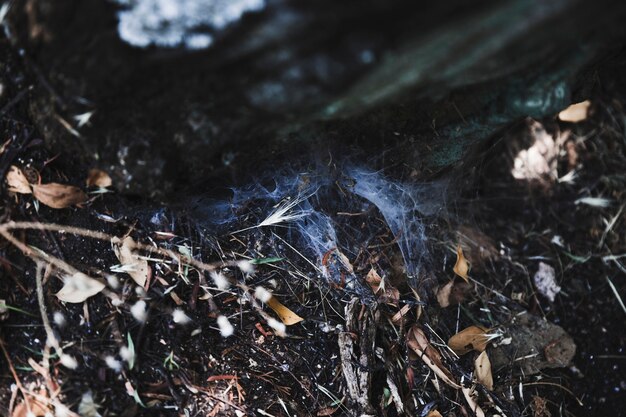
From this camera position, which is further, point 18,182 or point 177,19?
point 18,182

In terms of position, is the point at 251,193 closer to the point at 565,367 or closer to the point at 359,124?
the point at 359,124

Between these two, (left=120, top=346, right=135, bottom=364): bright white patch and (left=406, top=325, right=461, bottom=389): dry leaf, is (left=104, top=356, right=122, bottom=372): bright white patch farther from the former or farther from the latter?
(left=406, top=325, right=461, bottom=389): dry leaf

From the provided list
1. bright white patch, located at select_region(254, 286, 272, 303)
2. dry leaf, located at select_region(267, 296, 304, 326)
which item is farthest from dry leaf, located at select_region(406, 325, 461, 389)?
bright white patch, located at select_region(254, 286, 272, 303)

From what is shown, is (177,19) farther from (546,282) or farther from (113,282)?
(546,282)

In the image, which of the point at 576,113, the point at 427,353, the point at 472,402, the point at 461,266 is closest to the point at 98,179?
the point at 427,353

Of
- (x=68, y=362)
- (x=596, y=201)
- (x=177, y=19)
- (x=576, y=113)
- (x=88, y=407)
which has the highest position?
(x=177, y=19)

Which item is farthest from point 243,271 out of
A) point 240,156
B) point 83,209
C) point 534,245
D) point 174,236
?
point 534,245

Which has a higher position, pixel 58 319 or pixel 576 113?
pixel 58 319

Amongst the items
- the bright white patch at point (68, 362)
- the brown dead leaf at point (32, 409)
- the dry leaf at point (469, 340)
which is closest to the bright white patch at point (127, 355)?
the bright white patch at point (68, 362)
